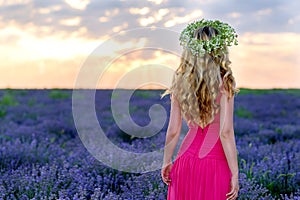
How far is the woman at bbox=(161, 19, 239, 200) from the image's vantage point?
2.79 m

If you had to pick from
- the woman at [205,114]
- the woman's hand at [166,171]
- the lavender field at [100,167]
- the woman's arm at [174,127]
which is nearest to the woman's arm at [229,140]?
the woman at [205,114]

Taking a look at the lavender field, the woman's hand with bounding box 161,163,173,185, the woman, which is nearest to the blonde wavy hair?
the woman

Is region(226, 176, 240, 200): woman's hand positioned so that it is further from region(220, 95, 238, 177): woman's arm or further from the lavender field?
the lavender field

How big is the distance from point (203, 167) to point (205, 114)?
322 millimetres

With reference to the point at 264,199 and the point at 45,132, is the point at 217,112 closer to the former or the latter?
the point at 264,199

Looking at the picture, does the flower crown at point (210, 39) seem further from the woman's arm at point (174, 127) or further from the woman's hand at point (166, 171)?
the woman's hand at point (166, 171)

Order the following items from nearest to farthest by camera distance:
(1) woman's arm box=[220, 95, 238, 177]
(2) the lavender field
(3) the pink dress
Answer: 1. (1) woman's arm box=[220, 95, 238, 177]
2. (3) the pink dress
3. (2) the lavender field

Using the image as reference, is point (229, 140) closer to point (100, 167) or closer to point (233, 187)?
point (233, 187)

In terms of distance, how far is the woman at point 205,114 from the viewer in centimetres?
279

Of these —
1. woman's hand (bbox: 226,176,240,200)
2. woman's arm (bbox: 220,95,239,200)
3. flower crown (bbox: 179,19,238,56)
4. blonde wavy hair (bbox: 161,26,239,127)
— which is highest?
flower crown (bbox: 179,19,238,56)

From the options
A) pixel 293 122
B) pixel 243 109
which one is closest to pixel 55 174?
pixel 293 122

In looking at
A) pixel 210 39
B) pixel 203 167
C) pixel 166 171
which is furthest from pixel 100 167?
pixel 210 39

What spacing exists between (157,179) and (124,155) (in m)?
0.67

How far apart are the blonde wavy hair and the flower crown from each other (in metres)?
0.03
